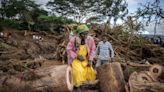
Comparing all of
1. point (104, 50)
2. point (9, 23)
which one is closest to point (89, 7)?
point (9, 23)

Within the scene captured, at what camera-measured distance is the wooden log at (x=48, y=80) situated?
5.99m

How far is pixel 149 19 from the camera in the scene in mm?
19688

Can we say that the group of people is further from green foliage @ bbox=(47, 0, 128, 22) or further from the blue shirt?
green foliage @ bbox=(47, 0, 128, 22)

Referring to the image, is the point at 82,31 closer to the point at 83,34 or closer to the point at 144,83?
the point at 83,34

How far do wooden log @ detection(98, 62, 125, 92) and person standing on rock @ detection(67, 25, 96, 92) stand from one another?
277mm

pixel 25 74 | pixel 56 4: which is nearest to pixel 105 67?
pixel 25 74

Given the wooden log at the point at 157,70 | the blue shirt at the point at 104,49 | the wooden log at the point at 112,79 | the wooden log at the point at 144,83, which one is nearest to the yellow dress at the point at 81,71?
the wooden log at the point at 112,79

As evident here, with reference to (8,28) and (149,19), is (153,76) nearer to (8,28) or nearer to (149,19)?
(149,19)

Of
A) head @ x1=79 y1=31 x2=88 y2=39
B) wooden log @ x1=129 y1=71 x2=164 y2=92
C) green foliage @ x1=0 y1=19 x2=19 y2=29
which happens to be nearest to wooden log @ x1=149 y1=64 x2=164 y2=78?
wooden log @ x1=129 y1=71 x2=164 y2=92

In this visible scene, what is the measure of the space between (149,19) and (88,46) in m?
14.0

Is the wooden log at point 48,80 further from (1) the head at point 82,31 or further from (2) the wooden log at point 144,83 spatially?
(2) the wooden log at point 144,83

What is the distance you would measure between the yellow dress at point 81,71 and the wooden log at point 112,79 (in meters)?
0.24

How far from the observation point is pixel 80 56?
629 cm

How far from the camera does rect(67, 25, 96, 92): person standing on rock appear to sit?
245 inches
